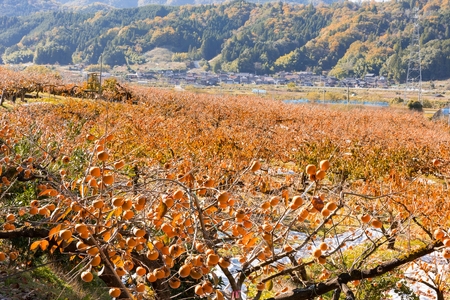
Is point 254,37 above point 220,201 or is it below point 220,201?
above

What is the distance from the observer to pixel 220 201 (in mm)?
1891

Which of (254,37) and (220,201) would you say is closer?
(220,201)

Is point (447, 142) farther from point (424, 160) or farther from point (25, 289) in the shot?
point (25, 289)

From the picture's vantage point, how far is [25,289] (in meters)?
3.77

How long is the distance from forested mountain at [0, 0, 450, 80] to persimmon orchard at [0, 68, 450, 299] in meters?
89.3

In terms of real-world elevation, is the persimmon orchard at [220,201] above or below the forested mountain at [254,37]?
below

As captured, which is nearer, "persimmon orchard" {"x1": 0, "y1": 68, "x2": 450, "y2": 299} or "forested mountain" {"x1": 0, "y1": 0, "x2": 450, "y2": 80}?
"persimmon orchard" {"x1": 0, "y1": 68, "x2": 450, "y2": 299}

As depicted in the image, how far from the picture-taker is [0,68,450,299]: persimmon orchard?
6.95 feet

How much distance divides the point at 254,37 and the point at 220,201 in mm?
128954

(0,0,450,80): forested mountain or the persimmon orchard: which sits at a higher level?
(0,0,450,80): forested mountain

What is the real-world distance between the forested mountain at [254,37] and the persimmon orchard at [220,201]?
293ft

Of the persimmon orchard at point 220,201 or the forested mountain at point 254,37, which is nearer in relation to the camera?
the persimmon orchard at point 220,201

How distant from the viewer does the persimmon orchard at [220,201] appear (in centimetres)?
212

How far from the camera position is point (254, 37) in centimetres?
12669
